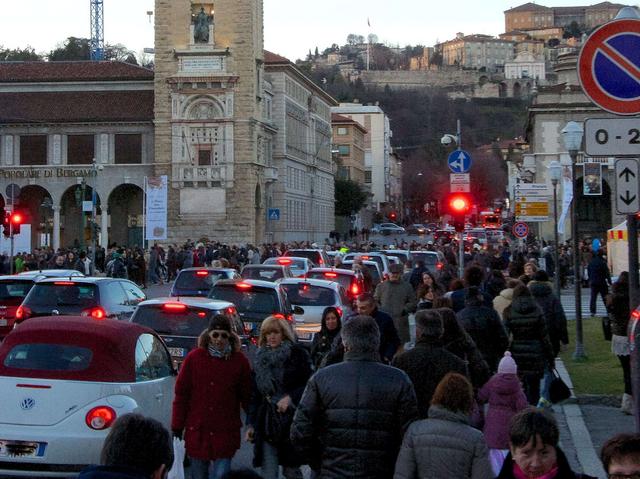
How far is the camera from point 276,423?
→ 963cm

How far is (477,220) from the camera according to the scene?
109m

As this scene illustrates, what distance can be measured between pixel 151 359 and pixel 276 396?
222 centimetres

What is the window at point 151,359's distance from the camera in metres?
11.2

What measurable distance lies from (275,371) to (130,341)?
188 cm

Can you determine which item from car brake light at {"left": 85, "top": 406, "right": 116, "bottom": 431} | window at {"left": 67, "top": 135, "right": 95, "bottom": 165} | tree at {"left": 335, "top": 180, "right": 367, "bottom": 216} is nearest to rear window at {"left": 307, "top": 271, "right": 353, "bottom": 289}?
car brake light at {"left": 85, "top": 406, "right": 116, "bottom": 431}

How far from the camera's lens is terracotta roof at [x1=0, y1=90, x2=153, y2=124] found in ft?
257

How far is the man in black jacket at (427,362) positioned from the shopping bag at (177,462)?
1896mm

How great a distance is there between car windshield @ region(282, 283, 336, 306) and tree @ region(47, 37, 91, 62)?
11759 centimetres

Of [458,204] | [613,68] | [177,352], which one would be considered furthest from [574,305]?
[613,68]

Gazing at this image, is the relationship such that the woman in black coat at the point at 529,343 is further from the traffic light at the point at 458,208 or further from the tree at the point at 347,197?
the tree at the point at 347,197

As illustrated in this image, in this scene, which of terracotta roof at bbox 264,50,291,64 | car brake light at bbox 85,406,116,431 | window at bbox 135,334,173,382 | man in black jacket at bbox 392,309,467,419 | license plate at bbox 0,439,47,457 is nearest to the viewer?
man in black jacket at bbox 392,309,467,419

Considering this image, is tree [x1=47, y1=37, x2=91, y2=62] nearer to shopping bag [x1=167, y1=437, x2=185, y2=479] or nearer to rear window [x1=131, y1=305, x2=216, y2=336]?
rear window [x1=131, y1=305, x2=216, y2=336]

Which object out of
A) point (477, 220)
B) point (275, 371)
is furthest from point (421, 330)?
point (477, 220)

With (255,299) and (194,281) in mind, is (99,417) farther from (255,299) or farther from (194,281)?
(194,281)
